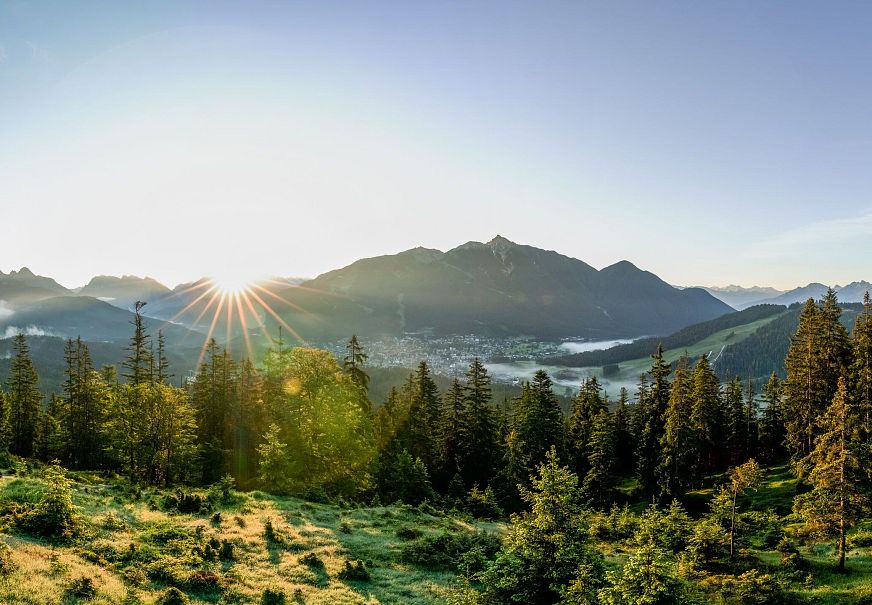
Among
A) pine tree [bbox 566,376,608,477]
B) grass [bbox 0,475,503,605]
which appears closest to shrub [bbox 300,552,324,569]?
grass [bbox 0,475,503,605]

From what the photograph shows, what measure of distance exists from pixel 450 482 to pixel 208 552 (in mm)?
36137

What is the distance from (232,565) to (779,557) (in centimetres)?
3280

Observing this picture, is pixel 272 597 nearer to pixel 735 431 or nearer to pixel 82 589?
pixel 82 589

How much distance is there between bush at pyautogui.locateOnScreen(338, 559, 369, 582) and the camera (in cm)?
2139

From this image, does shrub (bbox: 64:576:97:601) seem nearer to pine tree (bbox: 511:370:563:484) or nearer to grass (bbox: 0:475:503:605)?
grass (bbox: 0:475:503:605)

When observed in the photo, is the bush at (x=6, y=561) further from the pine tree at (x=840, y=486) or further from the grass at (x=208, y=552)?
the pine tree at (x=840, y=486)

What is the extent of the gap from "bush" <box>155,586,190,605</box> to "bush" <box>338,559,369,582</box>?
759 centimetres

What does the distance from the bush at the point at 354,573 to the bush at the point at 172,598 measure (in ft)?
24.9

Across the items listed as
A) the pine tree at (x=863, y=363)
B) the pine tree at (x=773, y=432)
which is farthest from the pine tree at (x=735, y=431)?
the pine tree at (x=863, y=363)

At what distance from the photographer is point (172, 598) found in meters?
15.2

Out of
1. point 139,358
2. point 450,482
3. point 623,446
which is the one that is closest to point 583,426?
point 623,446

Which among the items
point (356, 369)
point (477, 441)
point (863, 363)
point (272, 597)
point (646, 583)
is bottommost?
point (477, 441)

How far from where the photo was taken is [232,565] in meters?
20.4

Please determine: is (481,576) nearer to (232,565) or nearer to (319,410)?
(232,565)
